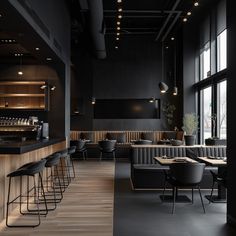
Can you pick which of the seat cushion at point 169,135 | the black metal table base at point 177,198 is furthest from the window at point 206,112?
the black metal table base at point 177,198

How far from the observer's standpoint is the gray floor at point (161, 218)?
4262mm

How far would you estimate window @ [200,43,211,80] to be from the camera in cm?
1172

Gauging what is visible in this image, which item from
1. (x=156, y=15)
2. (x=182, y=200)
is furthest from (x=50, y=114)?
(x=156, y=15)

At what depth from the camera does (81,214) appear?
5039 millimetres

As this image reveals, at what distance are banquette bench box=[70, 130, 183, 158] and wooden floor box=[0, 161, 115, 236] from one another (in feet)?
14.9

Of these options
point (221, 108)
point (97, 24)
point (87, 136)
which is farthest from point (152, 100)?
point (97, 24)

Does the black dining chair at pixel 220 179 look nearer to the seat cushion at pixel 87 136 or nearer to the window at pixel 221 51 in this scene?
the window at pixel 221 51

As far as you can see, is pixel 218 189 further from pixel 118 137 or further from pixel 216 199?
pixel 118 137

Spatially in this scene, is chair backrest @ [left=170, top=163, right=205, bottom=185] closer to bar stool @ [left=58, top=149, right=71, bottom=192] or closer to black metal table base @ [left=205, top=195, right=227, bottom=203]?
black metal table base @ [left=205, top=195, right=227, bottom=203]

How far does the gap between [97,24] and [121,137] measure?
5222mm

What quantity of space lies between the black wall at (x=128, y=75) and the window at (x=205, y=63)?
5.65 ft

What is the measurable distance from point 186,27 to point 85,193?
28.9 ft

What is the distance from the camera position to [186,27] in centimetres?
1286

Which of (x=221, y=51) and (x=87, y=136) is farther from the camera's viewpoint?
(x=87, y=136)
